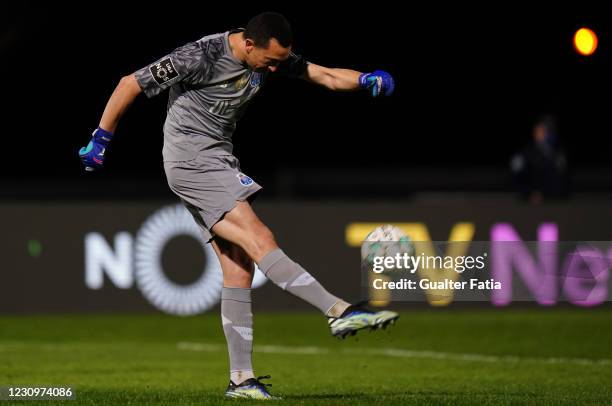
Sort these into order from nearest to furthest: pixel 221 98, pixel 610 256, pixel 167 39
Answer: pixel 221 98
pixel 610 256
pixel 167 39

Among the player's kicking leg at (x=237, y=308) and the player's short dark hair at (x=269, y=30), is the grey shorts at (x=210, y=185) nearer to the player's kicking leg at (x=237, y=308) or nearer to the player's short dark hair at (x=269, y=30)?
the player's kicking leg at (x=237, y=308)

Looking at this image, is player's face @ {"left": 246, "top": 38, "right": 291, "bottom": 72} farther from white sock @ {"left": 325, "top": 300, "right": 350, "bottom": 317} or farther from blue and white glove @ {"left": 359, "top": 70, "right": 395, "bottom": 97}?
white sock @ {"left": 325, "top": 300, "right": 350, "bottom": 317}

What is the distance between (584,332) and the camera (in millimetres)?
14805

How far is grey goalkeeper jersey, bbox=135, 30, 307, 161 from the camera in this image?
7.61 metres

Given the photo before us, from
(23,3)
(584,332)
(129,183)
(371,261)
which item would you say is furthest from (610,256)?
(23,3)

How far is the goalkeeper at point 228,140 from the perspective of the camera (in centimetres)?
739

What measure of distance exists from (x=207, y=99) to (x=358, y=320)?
5.36 feet

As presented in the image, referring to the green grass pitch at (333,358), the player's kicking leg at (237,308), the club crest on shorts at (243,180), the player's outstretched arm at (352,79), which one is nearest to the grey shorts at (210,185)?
the club crest on shorts at (243,180)

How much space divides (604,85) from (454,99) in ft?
9.70

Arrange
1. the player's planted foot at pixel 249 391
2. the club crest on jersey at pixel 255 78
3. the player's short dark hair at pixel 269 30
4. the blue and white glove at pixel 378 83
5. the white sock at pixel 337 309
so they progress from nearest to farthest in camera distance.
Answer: the white sock at pixel 337 309
the player's short dark hair at pixel 269 30
the player's planted foot at pixel 249 391
the club crest on jersey at pixel 255 78
the blue and white glove at pixel 378 83

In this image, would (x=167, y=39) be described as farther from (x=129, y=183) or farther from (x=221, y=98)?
(x=221, y=98)

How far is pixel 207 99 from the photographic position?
7.71m

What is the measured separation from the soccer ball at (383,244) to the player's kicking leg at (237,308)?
0.70 meters

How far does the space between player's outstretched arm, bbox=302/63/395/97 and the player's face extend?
0.52 m
